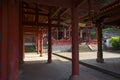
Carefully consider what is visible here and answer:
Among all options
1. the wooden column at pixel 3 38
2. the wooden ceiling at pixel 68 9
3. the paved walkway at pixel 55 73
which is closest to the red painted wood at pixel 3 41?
the wooden column at pixel 3 38

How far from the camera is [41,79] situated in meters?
7.90

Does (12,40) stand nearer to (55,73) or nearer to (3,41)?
(3,41)

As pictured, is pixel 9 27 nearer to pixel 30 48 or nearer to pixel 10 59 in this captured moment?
pixel 10 59

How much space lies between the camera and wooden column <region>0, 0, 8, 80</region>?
5637mm

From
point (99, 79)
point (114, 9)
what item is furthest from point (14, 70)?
point (114, 9)

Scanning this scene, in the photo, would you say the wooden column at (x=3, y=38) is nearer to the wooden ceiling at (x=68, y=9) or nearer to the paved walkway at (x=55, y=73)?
the wooden ceiling at (x=68, y=9)

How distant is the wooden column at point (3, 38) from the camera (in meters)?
5.64

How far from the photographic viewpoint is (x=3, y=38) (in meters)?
5.69

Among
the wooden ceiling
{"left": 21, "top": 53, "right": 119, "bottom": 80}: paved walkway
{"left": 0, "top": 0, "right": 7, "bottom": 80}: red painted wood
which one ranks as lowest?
{"left": 21, "top": 53, "right": 119, "bottom": 80}: paved walkway

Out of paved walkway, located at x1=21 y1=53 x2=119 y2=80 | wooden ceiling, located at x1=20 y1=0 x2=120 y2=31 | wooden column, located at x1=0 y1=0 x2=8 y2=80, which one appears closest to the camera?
wooden column, located at x1=0 y1=0 x2=8 y2=80

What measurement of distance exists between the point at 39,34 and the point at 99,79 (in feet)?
41.1

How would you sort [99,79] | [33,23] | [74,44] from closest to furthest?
[74,44] < [99,79] < [33,23]

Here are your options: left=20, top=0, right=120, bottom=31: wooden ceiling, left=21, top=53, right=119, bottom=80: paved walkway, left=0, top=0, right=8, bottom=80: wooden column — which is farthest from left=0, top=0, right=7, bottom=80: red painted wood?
left=21, top=53, right=119, bottom=80: paved walkway

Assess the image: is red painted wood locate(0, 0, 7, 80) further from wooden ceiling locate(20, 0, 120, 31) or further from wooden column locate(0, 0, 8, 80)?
wooden ceiling locate(20, 0, 120, 31)
